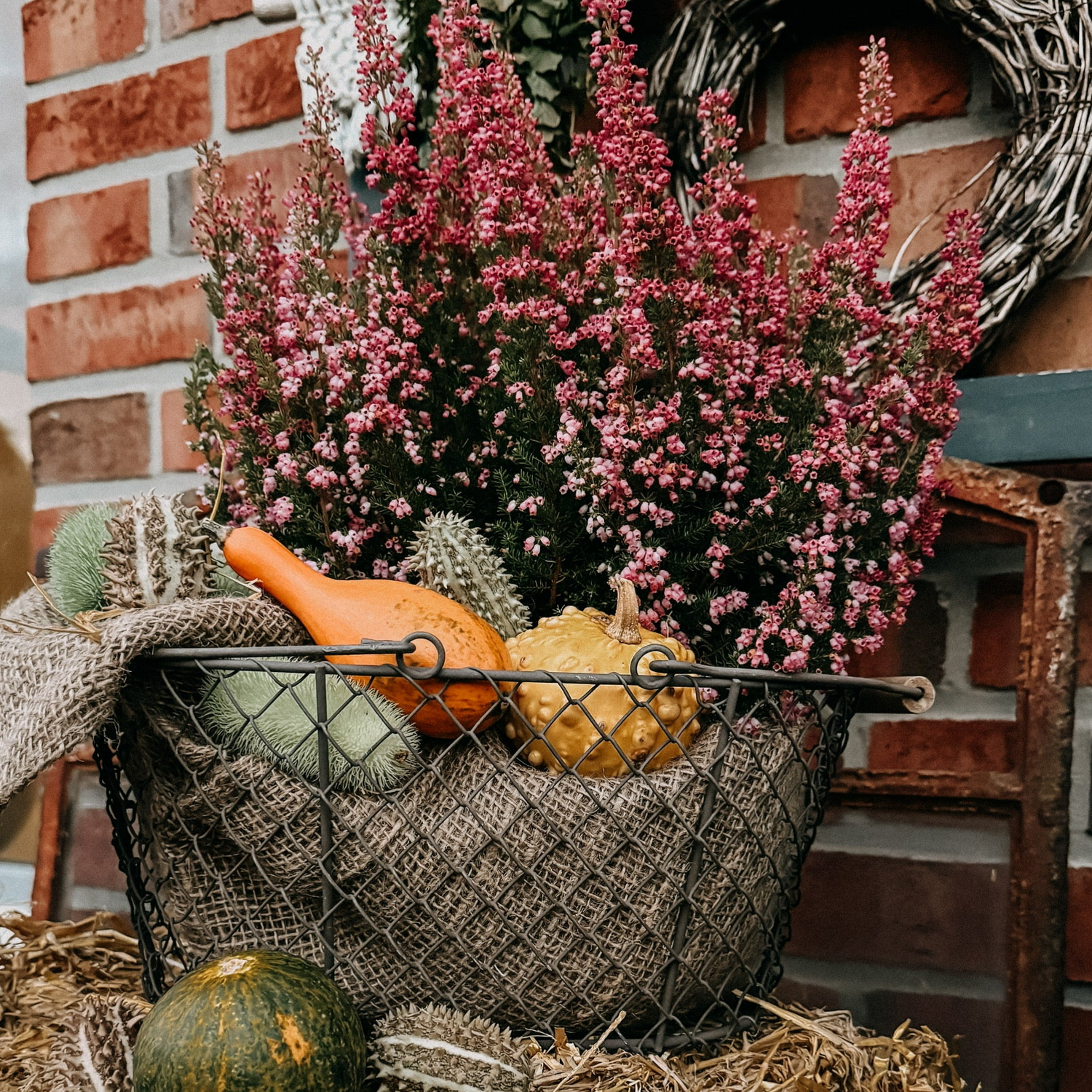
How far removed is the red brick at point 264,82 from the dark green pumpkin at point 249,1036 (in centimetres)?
98

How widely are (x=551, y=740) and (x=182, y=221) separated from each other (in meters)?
0.94

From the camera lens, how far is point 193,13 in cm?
133

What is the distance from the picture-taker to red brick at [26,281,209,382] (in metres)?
1.33

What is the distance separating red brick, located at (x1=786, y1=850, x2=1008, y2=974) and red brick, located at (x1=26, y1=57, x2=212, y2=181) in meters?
1.10

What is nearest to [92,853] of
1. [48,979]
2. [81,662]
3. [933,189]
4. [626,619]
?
[48,979]

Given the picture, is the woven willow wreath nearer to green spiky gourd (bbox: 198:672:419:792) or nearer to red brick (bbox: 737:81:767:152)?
red brick (bbox: 737:81:767:152)

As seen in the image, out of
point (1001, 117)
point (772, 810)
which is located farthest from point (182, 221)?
point (772, 810)

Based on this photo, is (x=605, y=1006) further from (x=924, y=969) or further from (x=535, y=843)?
(x=924, y=969)

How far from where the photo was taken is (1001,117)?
39.4 inches

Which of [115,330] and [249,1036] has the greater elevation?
[115,330]

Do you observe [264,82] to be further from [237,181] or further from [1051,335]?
[1051,335]

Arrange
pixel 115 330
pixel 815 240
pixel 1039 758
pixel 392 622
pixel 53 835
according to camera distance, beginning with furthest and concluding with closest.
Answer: pixel 115 330 → pixel 53 835 → pixel 815 240 → pixel 1039 758 → pixel 392 622

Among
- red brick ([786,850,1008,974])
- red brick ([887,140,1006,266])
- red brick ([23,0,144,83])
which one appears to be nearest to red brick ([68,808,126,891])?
red brick ([786,850,1008,974])

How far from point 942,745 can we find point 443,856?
0.56 metres
